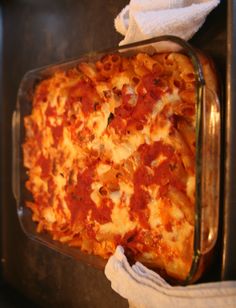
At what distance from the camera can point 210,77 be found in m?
0.96

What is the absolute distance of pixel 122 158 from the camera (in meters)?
1.16

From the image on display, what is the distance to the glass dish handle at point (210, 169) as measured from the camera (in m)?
0.91

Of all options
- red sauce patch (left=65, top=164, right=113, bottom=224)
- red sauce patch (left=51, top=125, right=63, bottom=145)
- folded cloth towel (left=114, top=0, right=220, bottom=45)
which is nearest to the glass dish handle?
folded cloth towel (left=114, top=0, right=220, bottom=45)

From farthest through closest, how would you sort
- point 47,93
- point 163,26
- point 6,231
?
point 6,231 < point 47,93 < point 163,26


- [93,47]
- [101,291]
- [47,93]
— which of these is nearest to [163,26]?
[93,47]

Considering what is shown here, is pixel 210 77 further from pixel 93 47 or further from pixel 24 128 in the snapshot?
pixel 24 128

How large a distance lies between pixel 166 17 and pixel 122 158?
43 centimetres

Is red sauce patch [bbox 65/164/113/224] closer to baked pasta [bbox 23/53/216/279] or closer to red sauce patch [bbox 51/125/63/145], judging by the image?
baked pasta [bbox 23/53/216/279]

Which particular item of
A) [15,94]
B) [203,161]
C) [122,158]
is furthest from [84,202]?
[15,94]

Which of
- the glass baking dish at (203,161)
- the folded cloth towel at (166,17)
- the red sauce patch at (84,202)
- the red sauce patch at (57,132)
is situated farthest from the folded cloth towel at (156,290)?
the folded cloth towel at (166,17)

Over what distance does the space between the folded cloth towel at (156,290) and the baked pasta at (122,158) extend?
0.15 feet

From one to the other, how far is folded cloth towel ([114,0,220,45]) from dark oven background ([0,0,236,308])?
0.05 metres

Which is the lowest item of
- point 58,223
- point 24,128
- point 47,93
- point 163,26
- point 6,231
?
point 6,231

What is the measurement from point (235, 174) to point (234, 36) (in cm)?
35
